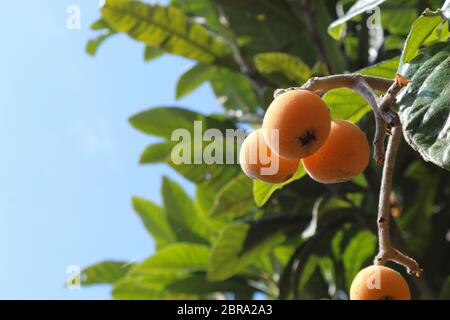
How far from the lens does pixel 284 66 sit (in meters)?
2.32

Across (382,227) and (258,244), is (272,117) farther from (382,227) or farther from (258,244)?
(258,244)

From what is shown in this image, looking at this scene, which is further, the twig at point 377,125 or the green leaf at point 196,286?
the green leaf at point 196,286

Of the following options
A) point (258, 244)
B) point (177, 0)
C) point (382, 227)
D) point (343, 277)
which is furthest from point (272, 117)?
point (177, 0)

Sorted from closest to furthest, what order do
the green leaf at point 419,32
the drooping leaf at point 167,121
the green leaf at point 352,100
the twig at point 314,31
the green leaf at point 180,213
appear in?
the green leaf at point 419,32
the green leaf at point 352,100
the twig at point 314,31
the drooping leaf at point 167,121
the green leaf at point 180,213

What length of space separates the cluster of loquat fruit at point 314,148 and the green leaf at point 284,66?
1260mm

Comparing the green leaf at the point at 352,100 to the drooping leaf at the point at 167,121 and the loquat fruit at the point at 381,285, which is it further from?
the drooping leaf at the point at 167,121

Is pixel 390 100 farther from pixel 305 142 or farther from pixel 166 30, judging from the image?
pixel 166 30

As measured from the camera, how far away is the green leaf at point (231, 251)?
220 centimetres

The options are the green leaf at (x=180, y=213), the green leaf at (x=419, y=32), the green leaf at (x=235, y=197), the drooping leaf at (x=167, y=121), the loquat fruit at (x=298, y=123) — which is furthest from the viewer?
the green leaf at (x=180, y=213)

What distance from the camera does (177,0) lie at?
2982mm

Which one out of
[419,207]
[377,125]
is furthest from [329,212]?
[377,125]

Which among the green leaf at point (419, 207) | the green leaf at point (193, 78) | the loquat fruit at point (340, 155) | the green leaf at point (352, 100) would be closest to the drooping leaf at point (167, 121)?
the green leaf at point (193, 78)

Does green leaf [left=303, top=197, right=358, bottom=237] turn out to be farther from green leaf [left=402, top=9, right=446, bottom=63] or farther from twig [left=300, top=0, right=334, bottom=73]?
green leaf [left=402, top=9, right=446, bottom=63]
